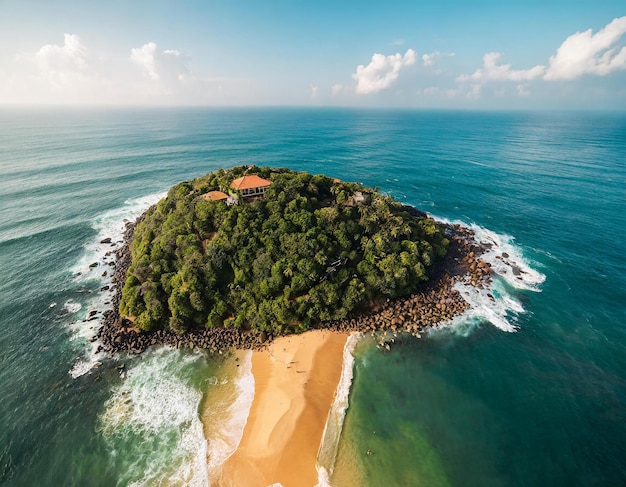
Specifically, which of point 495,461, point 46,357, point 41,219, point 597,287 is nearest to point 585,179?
point 597,287

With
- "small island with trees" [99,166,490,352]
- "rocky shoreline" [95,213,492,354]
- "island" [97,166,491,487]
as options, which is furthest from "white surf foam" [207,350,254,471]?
"small island with trees" [99,166,490,352]

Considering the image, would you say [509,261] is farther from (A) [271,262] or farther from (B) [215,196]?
(B) [215,196]

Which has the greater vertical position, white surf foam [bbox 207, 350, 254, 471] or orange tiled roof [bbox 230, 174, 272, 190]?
orange tiled roof [bbox 230, 174, 272, 190]

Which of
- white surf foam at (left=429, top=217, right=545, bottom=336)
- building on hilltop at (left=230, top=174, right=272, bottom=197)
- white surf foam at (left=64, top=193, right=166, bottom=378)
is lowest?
white surf foam at (left=64, top=193, right=166, bottom=378)

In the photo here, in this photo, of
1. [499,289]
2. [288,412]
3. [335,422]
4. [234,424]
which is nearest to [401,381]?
[335,422]

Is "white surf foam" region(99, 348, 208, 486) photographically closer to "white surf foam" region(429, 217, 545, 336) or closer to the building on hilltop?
the building on hilltop

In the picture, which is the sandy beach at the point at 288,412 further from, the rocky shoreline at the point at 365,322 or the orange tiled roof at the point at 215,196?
the orange tiled roof at the point at 215,196

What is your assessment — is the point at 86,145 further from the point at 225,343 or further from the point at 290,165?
the point at 225,343
